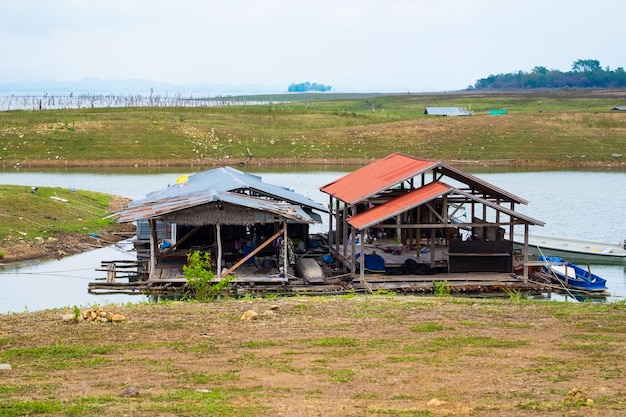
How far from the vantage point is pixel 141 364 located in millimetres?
13242

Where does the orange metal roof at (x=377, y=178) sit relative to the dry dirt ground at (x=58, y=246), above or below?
above

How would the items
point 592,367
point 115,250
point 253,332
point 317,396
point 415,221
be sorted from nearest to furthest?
point 317,396 < point 592,367 < point 253,332 < point 415,221 < point 115,250

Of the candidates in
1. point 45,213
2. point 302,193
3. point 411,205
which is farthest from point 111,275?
point 302,193

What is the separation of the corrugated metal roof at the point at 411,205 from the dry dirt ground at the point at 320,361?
24.8 ft

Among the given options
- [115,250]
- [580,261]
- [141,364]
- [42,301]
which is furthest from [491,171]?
[141,364]

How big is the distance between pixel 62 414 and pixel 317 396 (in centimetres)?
317

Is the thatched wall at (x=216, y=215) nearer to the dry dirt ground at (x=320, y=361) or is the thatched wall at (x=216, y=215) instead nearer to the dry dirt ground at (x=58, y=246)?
the dry dirt ground at (x=320, y=361)

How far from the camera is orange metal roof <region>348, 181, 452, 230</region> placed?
2631cm

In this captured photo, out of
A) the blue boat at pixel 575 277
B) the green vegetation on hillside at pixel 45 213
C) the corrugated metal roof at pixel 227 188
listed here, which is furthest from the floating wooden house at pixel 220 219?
the blue boat at pixel 575 277

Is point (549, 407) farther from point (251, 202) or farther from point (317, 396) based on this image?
point (251, 202)

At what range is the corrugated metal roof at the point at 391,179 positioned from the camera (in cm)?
2778

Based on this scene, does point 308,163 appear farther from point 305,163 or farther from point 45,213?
point 45,213

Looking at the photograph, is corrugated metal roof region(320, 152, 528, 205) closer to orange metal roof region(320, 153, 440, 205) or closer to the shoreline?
orange metal roof region(320, 153, 440, 205)

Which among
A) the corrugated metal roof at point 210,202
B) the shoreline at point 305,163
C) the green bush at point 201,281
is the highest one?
the corrugated metal roof at point 210,202
